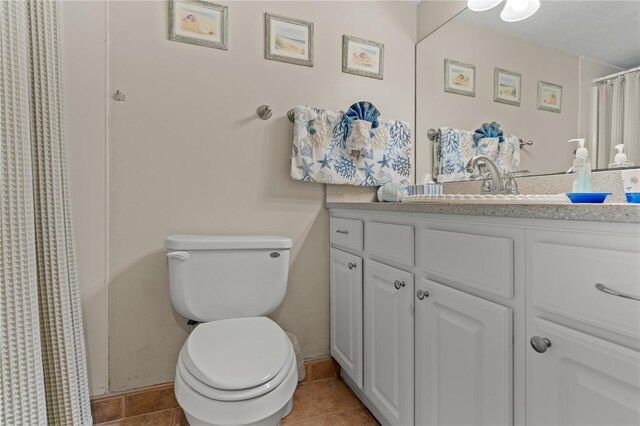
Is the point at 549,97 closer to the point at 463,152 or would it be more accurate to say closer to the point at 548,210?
the point at 463,152

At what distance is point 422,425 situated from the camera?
3.39 feet

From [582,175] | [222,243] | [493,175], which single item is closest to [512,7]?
[493,175]

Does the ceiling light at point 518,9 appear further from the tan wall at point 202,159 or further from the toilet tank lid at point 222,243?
the toilet tank lid at point 222,243

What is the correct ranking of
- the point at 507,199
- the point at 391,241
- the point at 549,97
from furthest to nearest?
the point at 549,97, the point at 391,241, the point at 507,199

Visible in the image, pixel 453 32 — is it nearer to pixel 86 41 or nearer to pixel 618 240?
pixel 618 240

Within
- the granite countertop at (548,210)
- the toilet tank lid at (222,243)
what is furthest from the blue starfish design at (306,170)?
the granite countertop at (548,210)

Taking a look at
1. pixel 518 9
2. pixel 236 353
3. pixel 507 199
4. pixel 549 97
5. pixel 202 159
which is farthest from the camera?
pixel 202 159

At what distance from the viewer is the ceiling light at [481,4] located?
60.5 inches

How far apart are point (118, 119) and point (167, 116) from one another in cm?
19

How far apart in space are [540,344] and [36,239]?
1470 mm

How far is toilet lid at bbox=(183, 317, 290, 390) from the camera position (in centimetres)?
99

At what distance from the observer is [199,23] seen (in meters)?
1.53

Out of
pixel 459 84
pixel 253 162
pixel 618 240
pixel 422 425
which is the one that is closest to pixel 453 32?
pixel 459 84

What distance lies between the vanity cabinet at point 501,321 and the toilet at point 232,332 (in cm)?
39
